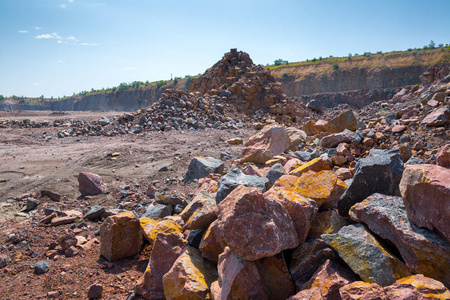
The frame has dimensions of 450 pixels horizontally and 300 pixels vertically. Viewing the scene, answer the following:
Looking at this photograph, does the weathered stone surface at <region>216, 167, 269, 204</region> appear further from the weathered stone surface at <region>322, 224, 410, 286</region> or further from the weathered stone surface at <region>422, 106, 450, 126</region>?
the weathered stone surface at <region>422, 106, 450, 126</region>

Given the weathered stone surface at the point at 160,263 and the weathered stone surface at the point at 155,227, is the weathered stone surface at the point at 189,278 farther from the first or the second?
the weathered stone surface at the point at 155,227

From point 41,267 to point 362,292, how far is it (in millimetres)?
3051

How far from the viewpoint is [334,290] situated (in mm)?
1730

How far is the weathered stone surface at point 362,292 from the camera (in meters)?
1.50

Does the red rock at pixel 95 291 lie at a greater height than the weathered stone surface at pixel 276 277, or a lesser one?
lesser

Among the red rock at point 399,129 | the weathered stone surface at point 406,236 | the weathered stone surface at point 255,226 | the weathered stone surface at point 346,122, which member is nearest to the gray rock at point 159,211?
the weathered stone surface at point 255,226

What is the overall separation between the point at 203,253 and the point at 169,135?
8.12 meters

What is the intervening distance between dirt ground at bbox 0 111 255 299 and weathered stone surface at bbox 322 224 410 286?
6.44 ft

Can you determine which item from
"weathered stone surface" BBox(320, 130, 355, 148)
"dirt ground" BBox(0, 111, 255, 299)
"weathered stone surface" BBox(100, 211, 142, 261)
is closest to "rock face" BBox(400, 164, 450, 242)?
"dirt ground" BBox(0, 111, 255, 299)

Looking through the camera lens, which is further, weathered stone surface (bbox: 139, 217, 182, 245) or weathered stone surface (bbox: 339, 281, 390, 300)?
weathered stone surface (bbox: 139, 217, 182, 245)

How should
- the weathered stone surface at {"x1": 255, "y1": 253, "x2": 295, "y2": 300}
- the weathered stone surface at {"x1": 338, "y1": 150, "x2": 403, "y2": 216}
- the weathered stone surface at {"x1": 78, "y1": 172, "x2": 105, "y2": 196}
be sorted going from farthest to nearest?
the weathered stone surface at {"x1": 78, "y1": 172, "x2": 105, "y2": 196}
the weathered stone surface at {"x1": 338, "y1": 150, "x2": 403, "y2": 216}
the weathered stone surface at {"x1": 255, "y1": 253, "x2": 295, "y2": 300}

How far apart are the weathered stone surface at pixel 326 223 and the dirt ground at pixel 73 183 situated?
70.9 inches

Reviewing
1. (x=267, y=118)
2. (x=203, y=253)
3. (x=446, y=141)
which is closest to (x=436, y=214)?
(x=203, y=253)

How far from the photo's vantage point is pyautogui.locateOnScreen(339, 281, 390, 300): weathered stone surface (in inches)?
59.1
